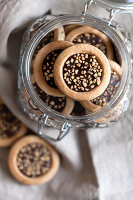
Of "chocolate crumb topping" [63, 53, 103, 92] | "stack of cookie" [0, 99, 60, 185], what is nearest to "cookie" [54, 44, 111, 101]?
"chocolate crumb topping" [63, 53, 103, 92]

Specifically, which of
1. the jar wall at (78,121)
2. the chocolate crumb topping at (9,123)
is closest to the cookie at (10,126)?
the chocolate crumb topping at (9,123)

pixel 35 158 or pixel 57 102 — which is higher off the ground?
pixel 57 102

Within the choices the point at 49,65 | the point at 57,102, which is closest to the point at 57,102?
the point at 57,102

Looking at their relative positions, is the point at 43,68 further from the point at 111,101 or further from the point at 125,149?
the point at 125,149

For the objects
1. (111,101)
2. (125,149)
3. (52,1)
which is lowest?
(125,149)

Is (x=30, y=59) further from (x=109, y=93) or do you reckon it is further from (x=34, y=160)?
(x=34, y=160)

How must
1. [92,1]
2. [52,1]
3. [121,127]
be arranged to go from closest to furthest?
[92,1]
[52,1]
[121,127]

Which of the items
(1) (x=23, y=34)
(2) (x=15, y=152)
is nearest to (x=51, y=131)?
(2) (x=15, y=152)
